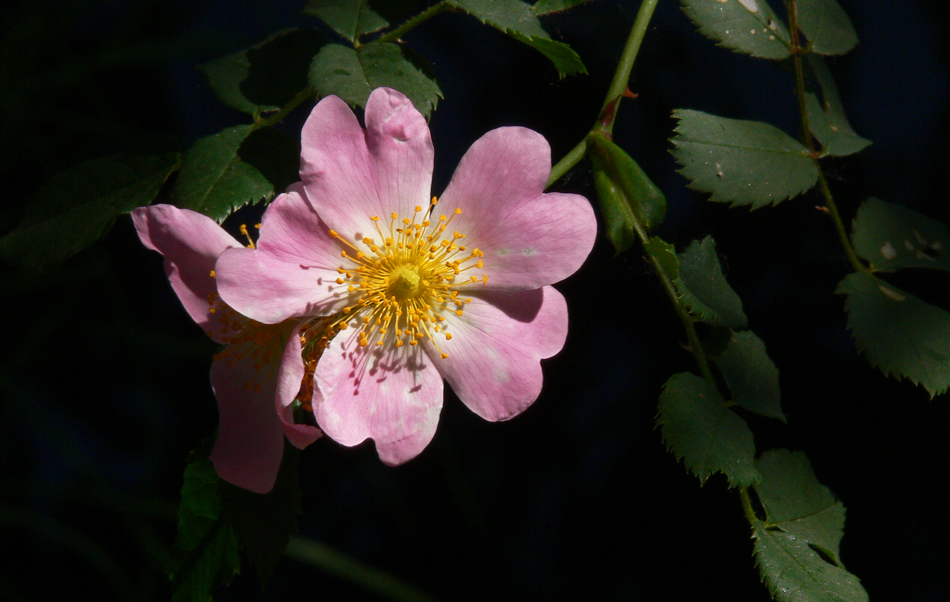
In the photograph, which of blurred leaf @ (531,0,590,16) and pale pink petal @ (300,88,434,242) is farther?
blurred leaf @ (531,0,590,16)

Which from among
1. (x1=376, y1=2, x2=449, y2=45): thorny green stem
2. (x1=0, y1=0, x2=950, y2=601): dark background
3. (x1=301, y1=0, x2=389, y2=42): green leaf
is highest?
(x1=376, y1=2, x2=449, y2=45): thorny green stem

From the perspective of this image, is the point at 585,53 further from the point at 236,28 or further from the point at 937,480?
the point at 937,480

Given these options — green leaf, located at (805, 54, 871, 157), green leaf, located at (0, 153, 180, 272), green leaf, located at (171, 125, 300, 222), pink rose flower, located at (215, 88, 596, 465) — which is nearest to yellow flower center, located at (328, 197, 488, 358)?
pink rose flower, located at (215, 88, 596, 465)

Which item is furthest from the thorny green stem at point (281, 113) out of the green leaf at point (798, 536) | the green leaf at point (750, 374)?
the green leaf at point (798, 536)

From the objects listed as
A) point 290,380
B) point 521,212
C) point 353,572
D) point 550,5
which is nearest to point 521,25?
point 550,5

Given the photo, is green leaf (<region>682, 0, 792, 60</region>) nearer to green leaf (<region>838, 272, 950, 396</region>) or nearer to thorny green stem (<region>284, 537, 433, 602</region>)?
green leaf (<region>838, 272, 950, 396</region>)

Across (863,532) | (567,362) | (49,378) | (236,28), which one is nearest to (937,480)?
(863,532)

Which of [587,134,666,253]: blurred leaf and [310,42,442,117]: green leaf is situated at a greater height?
[310,42,442,117]: green leaf
